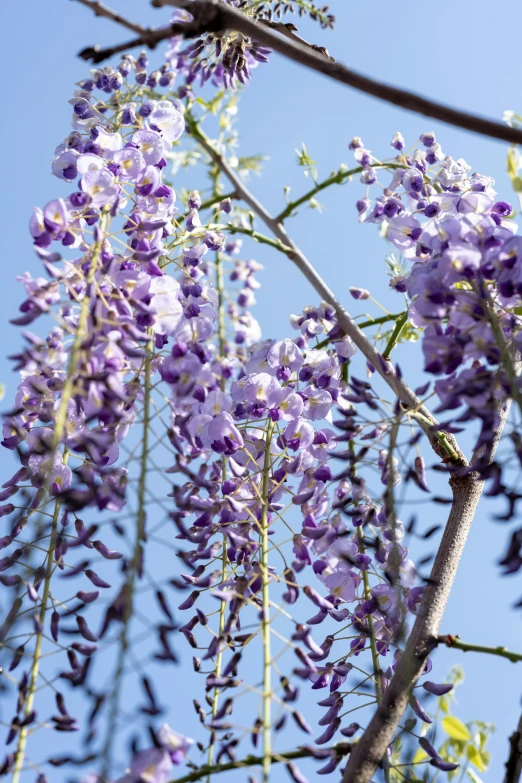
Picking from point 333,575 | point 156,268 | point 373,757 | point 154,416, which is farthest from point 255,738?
point 156,268

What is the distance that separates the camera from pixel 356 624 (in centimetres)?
160

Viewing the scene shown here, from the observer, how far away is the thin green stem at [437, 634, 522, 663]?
4.09 ft

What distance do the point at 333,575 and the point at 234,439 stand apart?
1.06ft

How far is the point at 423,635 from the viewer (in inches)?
56.2

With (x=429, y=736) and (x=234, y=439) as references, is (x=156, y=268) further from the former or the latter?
(x=429, y=736)

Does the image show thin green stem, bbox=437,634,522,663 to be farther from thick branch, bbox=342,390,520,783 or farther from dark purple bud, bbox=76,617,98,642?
dark purple bud, bbox=76,617,98,642

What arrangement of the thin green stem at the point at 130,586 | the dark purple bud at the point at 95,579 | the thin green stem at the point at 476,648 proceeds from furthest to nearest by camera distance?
the dark purple bud at the point at 95,579, the thin green stem at the point at 476,648, the thin green stem at the point at 130,586

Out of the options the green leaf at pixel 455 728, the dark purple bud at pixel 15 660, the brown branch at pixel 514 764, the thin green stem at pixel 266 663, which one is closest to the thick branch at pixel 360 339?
the thin green stem at pixel 266 663

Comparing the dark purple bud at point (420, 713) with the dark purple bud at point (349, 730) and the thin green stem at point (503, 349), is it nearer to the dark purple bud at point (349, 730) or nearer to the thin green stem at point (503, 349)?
the dark purple bud at point (349, 730)

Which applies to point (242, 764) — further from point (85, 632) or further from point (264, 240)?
point (264, 240)

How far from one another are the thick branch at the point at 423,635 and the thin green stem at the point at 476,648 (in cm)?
4

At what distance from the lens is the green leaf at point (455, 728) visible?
1.35 metres

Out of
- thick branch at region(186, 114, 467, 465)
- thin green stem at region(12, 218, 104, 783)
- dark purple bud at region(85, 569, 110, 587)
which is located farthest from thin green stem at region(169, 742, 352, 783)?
thick branch at region(186, 114, 467, 465)

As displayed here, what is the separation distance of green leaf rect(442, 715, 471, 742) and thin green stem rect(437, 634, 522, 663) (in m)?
0.11
